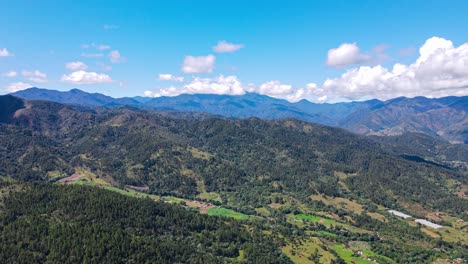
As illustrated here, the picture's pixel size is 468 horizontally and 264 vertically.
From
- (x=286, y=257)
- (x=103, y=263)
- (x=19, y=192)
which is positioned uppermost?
(x=19, y=192)

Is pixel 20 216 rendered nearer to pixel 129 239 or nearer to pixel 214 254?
A: pixel 129 239

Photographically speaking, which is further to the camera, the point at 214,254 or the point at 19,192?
the point at 19,192

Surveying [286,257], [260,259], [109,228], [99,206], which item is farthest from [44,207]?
[286,257]

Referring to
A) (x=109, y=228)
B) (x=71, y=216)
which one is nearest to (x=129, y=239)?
(x=109, y=228)

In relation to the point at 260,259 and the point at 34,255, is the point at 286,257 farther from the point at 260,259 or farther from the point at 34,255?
the point at 34,255

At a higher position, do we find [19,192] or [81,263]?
[19,192]

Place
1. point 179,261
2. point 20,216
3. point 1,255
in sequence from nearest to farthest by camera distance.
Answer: point 1,255 → point 179,261 → point 20,216

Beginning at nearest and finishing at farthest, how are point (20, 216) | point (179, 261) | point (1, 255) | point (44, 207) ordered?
point (1, 255) < point (179, 261) < point (20, 216) < point (44, 207)

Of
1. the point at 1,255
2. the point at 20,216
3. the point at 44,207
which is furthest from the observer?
the point at 44,207

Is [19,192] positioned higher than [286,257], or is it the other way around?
[19,192]
